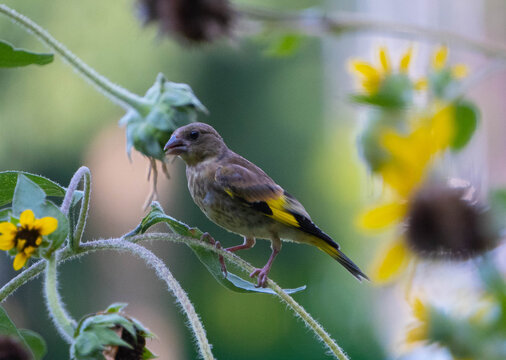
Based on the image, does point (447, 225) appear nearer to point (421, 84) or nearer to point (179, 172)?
point (421, 84)

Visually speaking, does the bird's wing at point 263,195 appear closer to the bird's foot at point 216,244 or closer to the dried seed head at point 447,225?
the bird's foot at point 216,244

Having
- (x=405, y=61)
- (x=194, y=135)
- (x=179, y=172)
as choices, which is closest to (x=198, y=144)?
(x=194, y=135)

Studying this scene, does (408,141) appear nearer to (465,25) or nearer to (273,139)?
(465,25)

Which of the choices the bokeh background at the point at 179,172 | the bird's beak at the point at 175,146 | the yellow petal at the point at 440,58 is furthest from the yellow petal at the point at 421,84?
the bokeh background at the point at 179,172

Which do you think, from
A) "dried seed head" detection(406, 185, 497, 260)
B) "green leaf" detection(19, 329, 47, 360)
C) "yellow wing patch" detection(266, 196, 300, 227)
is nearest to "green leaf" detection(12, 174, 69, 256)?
"green leaf" detection(19, 329, 47, 360)

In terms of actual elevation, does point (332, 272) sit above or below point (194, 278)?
above

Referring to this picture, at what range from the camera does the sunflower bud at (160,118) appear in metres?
0.70

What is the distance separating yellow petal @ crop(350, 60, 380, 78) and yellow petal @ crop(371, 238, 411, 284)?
208mm

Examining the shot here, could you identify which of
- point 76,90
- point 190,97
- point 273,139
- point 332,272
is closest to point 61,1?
point 76,90

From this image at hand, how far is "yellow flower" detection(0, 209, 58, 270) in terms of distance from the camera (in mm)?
527

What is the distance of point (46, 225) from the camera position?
53 cm

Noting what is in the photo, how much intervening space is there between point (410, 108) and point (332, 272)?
8.94 feet

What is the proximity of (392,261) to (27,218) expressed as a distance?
249mm

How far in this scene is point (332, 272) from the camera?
3.18 meters
